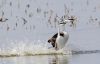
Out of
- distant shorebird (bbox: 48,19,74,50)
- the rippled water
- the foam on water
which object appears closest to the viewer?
the rippled water

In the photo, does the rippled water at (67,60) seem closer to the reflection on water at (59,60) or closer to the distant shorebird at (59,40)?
the reflection on water at (59,60)

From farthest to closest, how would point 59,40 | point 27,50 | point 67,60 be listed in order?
point 59,40
point 27,50
point 67,60

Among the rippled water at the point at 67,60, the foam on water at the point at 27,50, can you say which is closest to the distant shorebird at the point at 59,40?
the foam on water at the point at 27,50

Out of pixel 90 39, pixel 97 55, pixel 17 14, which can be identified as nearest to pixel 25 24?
pixel 17 14

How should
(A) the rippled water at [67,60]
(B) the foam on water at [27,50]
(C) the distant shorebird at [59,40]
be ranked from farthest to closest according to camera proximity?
1. (C) the distant shorebird at [59,40]
2. (B) the foam on water at [27,50]
3. (A) the rippled water at [67,60]

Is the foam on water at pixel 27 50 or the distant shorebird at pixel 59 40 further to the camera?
the distant shorebird at pixel 59 40

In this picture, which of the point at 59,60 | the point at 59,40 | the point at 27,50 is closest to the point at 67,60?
the point at 59,60

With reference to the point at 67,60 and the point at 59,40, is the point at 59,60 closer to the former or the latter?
the point at 67,60

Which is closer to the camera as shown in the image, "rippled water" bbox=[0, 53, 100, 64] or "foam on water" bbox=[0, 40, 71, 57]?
"rippled water" bbox=[0, 53, 100, 64]

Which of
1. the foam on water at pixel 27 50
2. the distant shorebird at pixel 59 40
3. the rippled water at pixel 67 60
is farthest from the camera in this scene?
the distant shorebird at pixel 59 40

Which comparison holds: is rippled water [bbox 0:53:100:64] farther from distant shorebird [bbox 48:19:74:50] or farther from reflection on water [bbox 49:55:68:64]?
distant shorebird [bbox 48:19:74:50]

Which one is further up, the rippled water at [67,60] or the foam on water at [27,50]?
the rippled water at [67,60]

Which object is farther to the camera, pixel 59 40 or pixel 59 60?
pixel 59 40

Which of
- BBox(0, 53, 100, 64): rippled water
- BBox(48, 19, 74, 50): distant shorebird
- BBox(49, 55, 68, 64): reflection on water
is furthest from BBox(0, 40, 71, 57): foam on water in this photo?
BBox(49, 55, 68, 64): reflection on water
